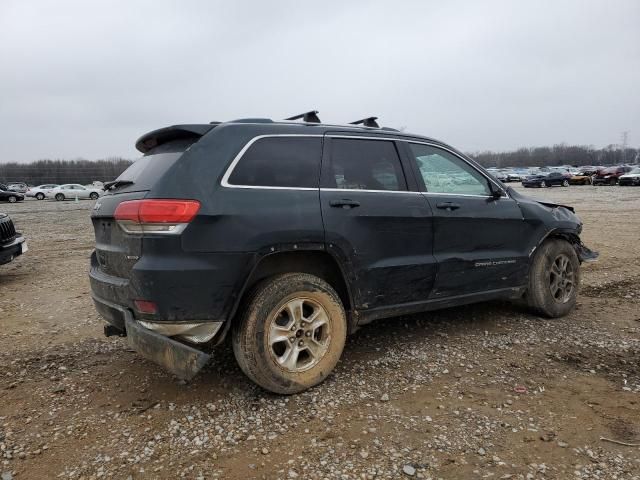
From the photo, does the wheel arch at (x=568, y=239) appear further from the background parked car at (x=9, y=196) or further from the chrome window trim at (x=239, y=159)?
the background parked car at (x=9, y=196)

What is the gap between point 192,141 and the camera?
3203 mm

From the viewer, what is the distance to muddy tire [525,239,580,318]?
15.3 ft

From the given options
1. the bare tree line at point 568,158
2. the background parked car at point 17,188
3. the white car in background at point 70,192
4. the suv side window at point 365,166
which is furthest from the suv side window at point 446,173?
the bare tree line at point 568,158

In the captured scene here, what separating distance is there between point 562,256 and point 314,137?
9.84ft

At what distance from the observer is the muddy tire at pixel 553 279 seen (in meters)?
4.65

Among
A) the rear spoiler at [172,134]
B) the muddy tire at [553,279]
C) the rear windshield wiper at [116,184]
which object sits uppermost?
the rear spoiler at [172,134]

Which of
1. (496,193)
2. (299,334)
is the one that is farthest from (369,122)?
(299,334)

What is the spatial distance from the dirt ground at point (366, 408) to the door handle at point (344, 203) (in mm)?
1272

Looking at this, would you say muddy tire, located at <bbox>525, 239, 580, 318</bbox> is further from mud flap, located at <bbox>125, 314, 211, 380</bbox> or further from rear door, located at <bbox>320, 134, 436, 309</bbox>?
mud flap, located at <bbox>125, 314, 211, 380</bbox>

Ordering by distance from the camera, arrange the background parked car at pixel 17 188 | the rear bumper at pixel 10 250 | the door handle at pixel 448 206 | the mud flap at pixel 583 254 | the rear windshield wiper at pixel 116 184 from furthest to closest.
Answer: the background parked car at pixel 17 188 → the rear bumper at pixel 10 250 → the mud flap at pixel 583 254 → the door handle at pixel 448 206 → the rear windshield wiper at pixel 116 184

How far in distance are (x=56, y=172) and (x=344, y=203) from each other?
81210 mm

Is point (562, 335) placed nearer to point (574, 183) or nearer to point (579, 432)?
point (579, 432)

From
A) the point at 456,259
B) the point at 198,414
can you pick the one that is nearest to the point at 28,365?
the point at 198,414

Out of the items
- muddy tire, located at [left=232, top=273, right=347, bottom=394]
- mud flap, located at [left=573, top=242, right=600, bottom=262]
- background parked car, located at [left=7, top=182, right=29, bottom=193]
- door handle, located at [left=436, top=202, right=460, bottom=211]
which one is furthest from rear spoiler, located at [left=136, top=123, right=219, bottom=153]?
background parked car, located at [left=7, top=182, right=29, bottom=193]
